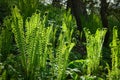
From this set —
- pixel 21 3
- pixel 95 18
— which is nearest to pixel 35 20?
pixel 21 3

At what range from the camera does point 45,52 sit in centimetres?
226

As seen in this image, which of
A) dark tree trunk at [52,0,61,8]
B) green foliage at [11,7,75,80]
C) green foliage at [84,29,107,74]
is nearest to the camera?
green foliage at [11,7,75,80]

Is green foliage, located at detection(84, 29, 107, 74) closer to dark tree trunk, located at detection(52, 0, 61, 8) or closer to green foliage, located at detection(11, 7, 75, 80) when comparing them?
green foliage, located at detection(11, 7, 75, 80)

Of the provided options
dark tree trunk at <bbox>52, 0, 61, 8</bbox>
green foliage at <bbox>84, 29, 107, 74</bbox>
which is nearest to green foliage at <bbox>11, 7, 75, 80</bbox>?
green foliage at <bbox>84, 29, 107, 74</bbox>

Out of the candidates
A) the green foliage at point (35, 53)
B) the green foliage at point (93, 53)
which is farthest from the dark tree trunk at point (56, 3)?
the green foliage at point (35, 53)

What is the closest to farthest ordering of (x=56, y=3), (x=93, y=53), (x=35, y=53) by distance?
1. (x=35, y=53)
2. (x=93, y=53)
3. (x=56, y=3)

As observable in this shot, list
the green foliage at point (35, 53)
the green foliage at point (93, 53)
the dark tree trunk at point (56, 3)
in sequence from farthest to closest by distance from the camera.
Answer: the dark tree trunk at point (56, 3), the green foliage at point (93, 53), the green foliage at point (35, 53)

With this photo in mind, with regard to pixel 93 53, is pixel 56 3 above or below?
above

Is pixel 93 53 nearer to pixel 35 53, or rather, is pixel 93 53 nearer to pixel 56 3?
pixel 35 53

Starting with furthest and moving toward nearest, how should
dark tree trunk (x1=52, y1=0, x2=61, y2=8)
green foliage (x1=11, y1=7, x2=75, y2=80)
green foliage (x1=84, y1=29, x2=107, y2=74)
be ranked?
dark tree trunk (x1=52, y1=0, x2=61, y2=8), green foliage (x1=84, y1=29, x2=107, y2=74), green foliage (x1=11, y1=7, x2=75, y2=80)

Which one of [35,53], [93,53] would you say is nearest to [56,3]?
[93,53]

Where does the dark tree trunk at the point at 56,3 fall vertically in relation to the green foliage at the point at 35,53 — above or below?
above

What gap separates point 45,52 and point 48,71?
0.60ft

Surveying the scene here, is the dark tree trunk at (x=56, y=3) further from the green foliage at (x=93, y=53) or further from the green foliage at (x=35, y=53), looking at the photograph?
the green foliage at (x=35, y=53)
